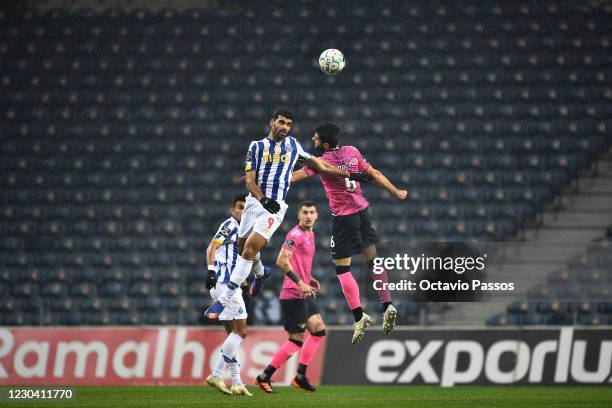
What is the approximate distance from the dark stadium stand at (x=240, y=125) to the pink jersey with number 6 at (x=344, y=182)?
6.43 m

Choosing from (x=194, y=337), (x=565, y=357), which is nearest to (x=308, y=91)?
(x=194, y=337)

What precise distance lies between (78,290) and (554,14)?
10.6 metres

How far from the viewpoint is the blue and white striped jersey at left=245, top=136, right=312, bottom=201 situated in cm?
1023

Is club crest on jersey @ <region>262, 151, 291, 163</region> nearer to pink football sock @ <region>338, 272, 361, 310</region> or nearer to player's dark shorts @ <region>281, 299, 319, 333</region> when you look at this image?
pink football sock @ <region>338, 272, 361, 310</region>

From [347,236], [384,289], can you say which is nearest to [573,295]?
[384,289]

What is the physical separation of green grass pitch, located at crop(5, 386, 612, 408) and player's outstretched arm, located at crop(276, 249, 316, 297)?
42.9 inches

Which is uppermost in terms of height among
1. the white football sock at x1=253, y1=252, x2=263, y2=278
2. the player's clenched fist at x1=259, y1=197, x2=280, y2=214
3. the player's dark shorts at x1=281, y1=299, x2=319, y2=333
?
the player's clenched fist at x1=259, y1=197, x2=280, y2=214

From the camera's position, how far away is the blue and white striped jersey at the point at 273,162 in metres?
10.2

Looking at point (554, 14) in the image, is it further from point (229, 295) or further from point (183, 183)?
point (229, 295)

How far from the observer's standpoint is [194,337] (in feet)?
47.7

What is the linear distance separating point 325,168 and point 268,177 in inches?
22.9

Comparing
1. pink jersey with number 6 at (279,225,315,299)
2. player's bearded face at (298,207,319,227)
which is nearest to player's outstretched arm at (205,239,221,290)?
pink jersey with number 6 at (279,225,315,299)

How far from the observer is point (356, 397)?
11.0m

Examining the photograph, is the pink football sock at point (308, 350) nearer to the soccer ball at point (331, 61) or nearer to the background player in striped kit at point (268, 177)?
the background player in striped kit at point (268, 177)
